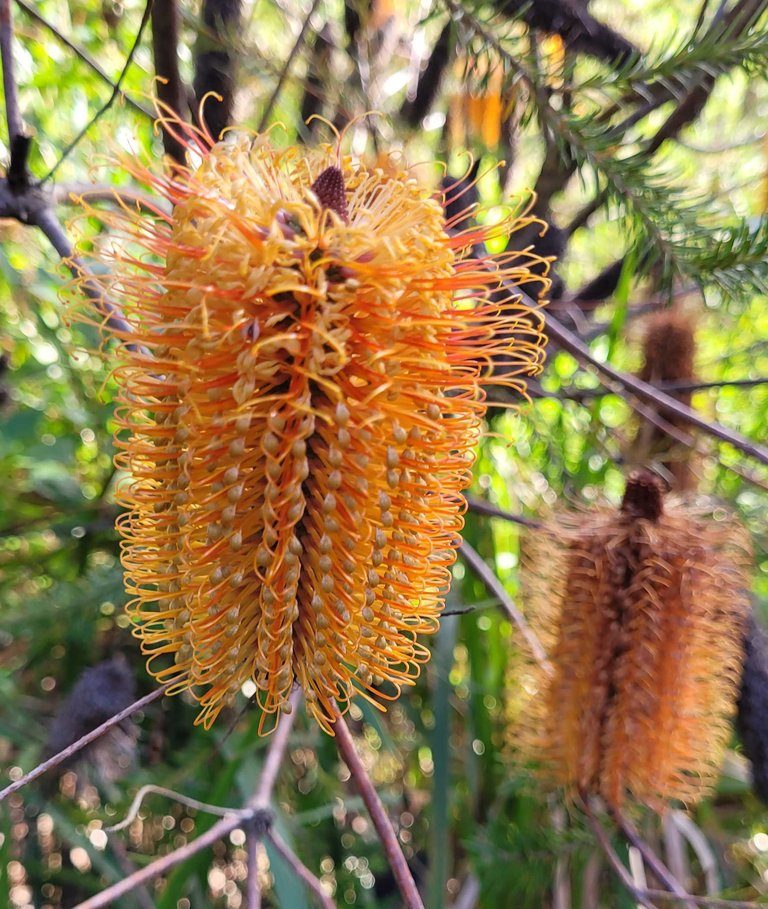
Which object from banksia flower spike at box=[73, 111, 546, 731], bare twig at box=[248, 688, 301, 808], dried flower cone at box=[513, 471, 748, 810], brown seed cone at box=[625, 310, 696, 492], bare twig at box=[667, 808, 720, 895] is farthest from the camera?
brown seed cone at box=[625, 310, 696, 492]

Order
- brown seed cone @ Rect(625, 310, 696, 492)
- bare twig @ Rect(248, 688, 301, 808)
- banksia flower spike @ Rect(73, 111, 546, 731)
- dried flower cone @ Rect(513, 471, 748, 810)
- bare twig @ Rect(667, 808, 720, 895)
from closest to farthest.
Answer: banksia flower spike @ Rect(73, 111, 546, 731), bare twig @ Rect(248, 688, 301, 808), dried flower cone @ Rect(513, 471, 748, 810), bare twig @ Rect(667, 808, 720, 895), brown seed cone @ Rect(625, 310, 696, 492)

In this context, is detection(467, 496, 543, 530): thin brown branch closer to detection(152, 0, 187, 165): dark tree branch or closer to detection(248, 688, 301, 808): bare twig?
detection(248, 688, 301, 808): bare twig

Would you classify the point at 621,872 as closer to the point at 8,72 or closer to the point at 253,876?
the point at 253,876

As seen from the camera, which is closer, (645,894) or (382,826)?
(382,826)

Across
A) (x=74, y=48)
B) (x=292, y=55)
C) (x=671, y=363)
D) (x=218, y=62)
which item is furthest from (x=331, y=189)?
(x=671, y=363)

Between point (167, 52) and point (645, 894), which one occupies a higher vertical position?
point (167, 52)

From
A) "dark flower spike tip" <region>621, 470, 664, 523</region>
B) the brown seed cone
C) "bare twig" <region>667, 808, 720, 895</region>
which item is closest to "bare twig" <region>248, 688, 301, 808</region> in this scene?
"dark flower spike tip" <region>621, 470, 664, 523</region>

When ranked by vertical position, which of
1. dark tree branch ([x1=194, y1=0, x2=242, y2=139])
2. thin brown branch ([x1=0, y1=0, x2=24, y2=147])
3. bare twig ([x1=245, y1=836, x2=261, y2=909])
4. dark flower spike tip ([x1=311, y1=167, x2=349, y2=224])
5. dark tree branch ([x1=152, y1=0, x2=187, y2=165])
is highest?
dark tree branch ([x1=194, y1=0, x2=242, y2=139])
